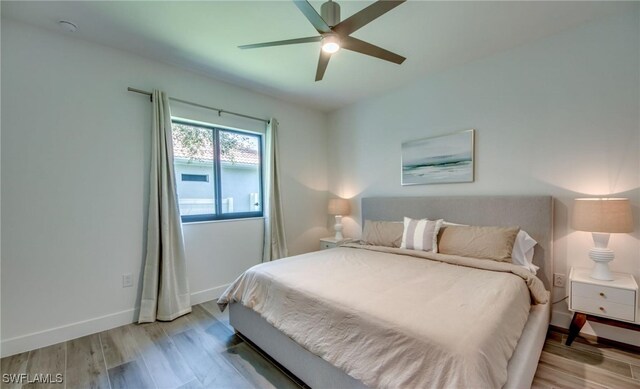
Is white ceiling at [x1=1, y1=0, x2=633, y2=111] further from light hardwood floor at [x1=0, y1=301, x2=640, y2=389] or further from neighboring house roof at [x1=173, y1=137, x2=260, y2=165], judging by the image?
light hardwood floor at [x1=0, y1=301, x2=640, y2=389]

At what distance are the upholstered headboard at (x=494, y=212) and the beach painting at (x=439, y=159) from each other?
0.76ft

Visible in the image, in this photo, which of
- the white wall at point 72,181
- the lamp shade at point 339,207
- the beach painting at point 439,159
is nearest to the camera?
the white wall at point 72,181

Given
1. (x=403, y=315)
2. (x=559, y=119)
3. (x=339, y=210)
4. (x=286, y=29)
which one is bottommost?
(x=403, y=315)

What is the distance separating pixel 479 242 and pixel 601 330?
110 cm

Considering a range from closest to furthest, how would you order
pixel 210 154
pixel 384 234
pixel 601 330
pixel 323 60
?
pixel 323 60, pixel 601 330, pixel 384 234, pixel 210 154

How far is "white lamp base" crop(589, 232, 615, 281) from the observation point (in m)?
1.97

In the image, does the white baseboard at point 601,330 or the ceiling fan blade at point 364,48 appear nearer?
the ceiling fan blade at point 364,48

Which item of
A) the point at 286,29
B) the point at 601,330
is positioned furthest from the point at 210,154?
the point at 601,330

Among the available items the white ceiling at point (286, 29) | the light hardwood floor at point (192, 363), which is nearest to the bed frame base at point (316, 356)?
the light hardwood floor at point (192, 363)

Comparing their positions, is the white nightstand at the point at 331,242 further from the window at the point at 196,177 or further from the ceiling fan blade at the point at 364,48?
the ceiling fan blade at the point at 364,48

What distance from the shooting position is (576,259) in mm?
2281

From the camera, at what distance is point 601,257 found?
78.1 inches

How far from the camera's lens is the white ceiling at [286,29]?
197 cm

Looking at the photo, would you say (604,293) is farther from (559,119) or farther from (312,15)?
(312,15)
